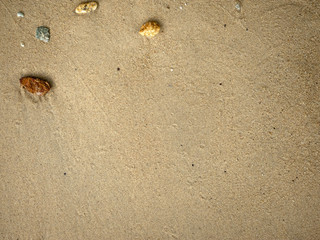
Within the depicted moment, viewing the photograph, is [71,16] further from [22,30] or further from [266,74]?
[266,74]

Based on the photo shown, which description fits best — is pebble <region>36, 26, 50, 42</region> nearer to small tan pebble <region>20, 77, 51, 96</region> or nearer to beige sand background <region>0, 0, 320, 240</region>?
beige sand background <region>0, 0, 320, 240</region>

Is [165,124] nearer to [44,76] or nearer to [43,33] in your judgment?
[44,76]

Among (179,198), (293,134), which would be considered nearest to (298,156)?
(293,134)

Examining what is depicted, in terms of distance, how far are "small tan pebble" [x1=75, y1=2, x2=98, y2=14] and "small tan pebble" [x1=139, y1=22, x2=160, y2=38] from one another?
441mm

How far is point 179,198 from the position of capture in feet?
6.29

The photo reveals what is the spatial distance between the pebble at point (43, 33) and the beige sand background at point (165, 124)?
0.04 meters

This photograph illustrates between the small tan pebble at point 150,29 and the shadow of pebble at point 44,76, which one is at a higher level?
the small tan pebble at point 150,29

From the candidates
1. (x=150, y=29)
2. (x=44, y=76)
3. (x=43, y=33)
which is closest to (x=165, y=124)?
Result: (x=150, y=29)

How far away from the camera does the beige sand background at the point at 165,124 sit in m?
1.92

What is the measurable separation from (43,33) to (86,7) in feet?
1.37

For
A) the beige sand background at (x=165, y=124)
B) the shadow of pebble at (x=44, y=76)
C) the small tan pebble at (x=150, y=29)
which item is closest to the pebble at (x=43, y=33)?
the beige sand background at (x=165, y=124)

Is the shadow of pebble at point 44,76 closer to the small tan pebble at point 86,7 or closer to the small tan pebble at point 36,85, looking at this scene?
the small tan pebble at point 36,85

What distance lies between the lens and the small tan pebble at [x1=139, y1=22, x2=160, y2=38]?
1872mm

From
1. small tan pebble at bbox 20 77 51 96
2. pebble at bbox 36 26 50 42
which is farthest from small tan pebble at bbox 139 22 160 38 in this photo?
small tan pebble at bbox 20 77 51 96
